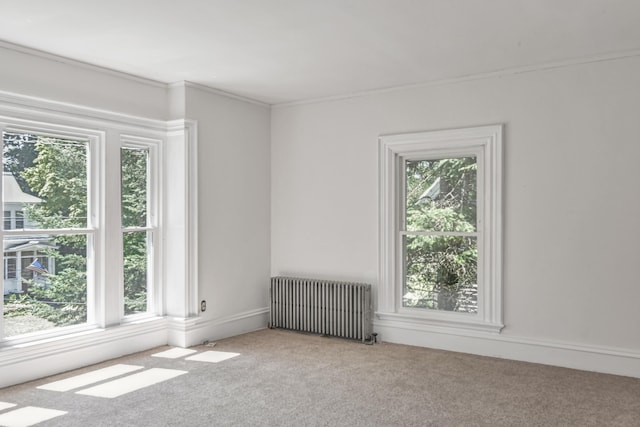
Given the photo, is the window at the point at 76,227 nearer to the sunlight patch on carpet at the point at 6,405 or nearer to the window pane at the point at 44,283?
the window pane at the point at 44,283

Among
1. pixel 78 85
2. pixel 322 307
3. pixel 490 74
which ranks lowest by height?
pixel 322 307

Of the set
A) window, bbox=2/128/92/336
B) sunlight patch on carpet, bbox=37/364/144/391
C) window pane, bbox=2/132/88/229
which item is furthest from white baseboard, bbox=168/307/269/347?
window pane, bbox=2/132/88/229

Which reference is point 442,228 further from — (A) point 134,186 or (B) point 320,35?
(A) point 134,186

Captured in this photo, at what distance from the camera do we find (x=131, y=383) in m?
3.94

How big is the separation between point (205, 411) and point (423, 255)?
2.67 metres

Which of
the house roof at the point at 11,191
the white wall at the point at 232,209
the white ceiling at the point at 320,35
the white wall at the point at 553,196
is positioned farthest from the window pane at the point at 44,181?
the white wall at the point at 553,196

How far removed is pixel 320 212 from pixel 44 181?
2.71 metres

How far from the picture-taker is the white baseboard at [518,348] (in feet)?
13.7

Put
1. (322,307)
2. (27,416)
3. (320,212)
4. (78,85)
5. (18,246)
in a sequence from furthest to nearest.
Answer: (320,212) → (322,307) → (78,85) → (18,246) → (27,416)

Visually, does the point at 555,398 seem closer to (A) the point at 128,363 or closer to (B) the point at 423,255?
(B) the point at 423,255

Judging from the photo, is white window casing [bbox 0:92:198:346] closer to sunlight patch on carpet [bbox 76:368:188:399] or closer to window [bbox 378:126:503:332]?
sunlight patch on carpet [bbox 76:368:188:399]

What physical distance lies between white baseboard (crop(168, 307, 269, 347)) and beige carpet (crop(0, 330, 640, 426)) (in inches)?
13.3

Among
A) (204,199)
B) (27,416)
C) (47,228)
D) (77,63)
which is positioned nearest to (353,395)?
(27,416)

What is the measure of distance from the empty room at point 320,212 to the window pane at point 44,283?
0.7 inches
